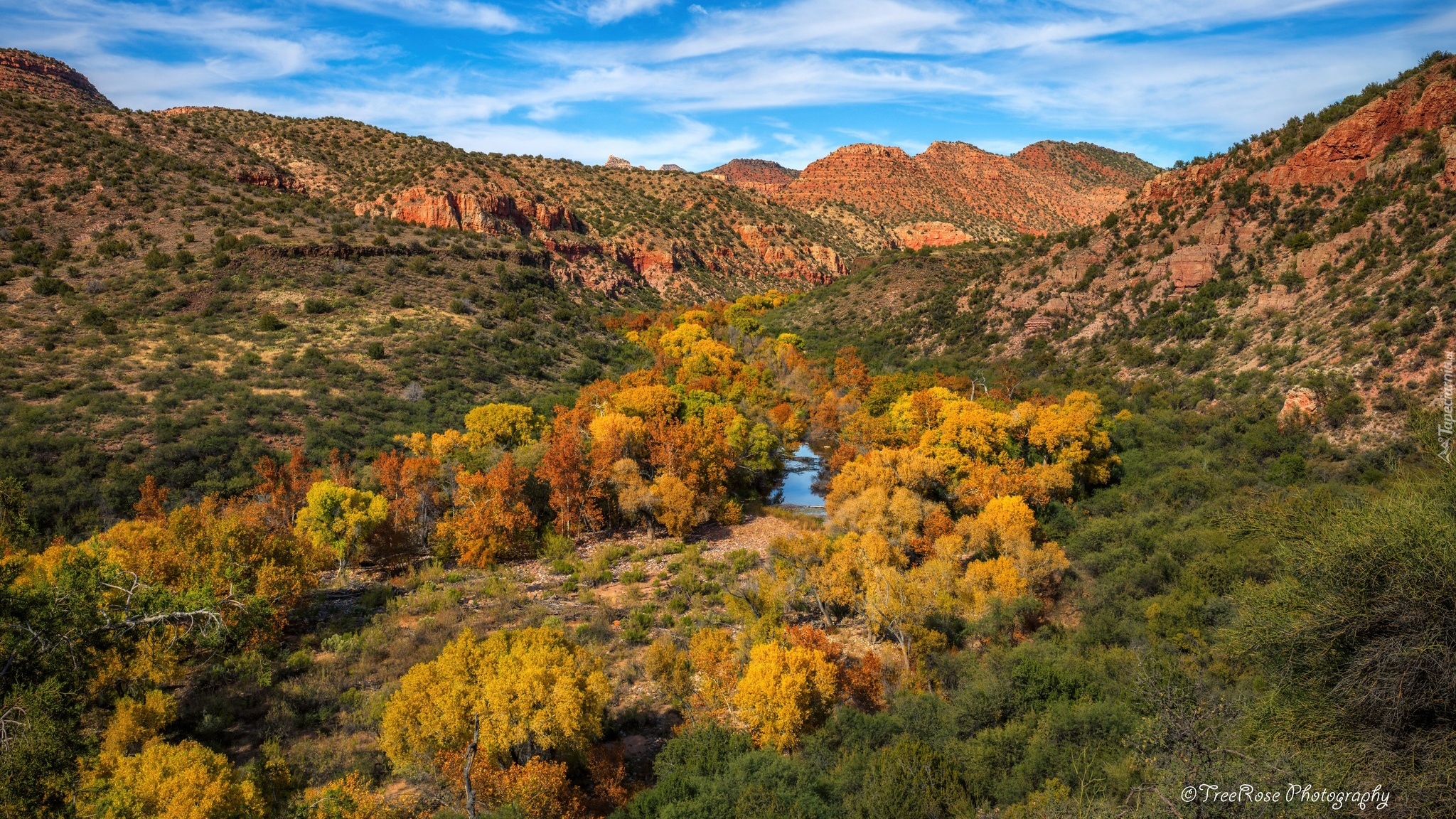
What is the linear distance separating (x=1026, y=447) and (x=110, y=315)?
46637mm

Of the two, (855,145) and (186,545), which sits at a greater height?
(855,145)

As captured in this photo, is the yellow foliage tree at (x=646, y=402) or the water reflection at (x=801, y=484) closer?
the yellow foliage tree at (x=646, y=402)

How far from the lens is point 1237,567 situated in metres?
17.3

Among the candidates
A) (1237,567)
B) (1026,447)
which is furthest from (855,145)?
(1237,567)

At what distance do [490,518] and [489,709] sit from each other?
38.2ft

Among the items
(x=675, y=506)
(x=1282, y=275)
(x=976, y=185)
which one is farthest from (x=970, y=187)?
(x=675, y=506)

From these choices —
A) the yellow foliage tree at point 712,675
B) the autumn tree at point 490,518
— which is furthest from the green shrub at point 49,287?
the yellow foliage tree at point 712,675

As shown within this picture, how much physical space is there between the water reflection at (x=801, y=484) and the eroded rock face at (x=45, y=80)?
73662 millimetres

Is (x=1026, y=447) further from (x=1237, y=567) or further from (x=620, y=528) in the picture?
(x=620, y=528)

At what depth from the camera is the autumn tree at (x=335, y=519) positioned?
2181 centimetres

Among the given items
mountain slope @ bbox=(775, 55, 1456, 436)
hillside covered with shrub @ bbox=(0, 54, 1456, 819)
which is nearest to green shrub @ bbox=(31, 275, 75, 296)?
hillside covered with shrub @ bbox=(0, 54, 1456, 819)

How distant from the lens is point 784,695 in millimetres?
13547

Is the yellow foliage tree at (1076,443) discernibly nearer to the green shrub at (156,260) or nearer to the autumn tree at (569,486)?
the autumn tree at (569,486)

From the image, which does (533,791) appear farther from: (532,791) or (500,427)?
(500,427)
